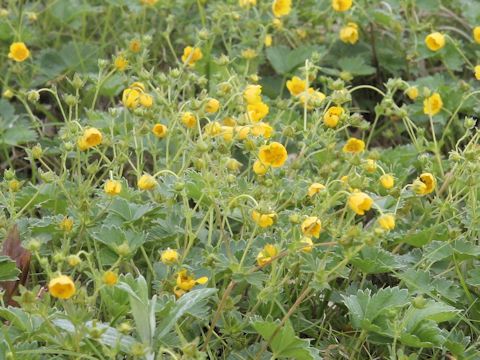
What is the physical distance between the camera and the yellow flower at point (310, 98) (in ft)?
8.30

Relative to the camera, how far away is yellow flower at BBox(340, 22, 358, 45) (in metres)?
3.43

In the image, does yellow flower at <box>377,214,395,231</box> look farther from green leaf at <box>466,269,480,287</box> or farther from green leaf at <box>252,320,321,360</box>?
green leaf at <box>466,269,480,287</box>

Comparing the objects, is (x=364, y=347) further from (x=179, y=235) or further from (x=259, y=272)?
(x=179, y=235)

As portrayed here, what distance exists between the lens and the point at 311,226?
2021 mm

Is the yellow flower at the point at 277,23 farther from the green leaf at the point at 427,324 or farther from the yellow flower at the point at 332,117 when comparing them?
the green leaf at the point at 427,324

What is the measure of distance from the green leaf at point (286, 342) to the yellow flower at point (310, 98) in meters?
0.69

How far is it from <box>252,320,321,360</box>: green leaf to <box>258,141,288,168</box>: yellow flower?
40 centimetres

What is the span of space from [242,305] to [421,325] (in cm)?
43

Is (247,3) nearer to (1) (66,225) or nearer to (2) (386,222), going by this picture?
(1) (66,225)

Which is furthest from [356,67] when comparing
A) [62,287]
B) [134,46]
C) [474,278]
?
[62,287]

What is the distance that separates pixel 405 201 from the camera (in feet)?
8.50

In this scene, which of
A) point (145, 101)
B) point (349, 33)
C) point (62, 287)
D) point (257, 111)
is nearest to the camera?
point (62, 287)

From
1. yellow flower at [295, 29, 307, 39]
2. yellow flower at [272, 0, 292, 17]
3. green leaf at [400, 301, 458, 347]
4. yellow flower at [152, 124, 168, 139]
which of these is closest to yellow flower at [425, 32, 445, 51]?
yellow flower at [272, 0, 292, 17]

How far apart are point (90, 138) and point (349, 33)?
143 cm
